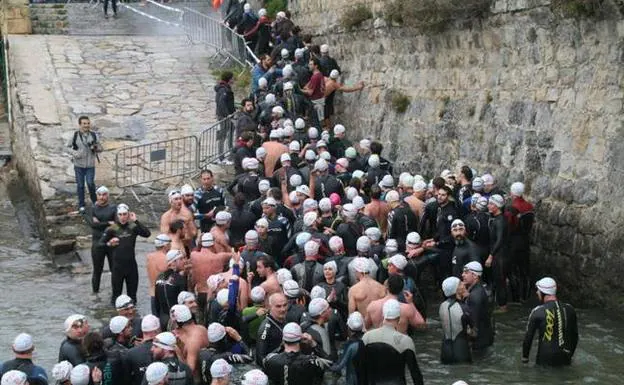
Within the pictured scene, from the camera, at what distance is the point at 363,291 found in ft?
42.0

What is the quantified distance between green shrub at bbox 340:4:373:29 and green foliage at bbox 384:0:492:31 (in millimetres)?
1849

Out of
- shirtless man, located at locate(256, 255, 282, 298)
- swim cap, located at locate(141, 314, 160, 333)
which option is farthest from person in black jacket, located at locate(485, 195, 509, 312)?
swim cap, located at locate(141, 314, 160, 333)

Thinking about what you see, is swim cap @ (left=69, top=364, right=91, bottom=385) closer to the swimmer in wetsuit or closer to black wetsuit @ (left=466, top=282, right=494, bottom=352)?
black wetsuit @ (left=466, top=282, right=494, bottom=352)

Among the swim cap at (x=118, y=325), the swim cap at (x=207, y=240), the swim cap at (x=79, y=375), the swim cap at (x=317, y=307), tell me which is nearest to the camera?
the swim cap at (x=79, y=375)

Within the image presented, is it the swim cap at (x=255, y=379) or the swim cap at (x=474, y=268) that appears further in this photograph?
the swim cap at (x=474, y=268)

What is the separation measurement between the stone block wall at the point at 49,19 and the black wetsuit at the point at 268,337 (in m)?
18.5

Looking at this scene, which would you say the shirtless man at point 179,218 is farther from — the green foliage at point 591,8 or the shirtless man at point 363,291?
the green foliage at point 591,8

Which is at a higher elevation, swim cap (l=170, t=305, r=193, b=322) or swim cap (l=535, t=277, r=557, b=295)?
swim cap (l=535, t=277, r=557, b=295)

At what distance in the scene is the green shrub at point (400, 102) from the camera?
20734 millimetres

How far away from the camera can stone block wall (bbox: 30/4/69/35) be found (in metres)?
29.0

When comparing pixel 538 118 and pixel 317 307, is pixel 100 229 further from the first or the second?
pixel 538 118

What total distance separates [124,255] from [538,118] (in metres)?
5.91

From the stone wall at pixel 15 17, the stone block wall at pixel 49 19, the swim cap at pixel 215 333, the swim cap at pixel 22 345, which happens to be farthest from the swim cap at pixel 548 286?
the stone wall at pixel 15 17

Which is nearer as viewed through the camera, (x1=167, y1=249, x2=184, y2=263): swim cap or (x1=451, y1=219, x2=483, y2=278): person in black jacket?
(x1=167, y1=249, x2=184, y2=263): swim cap
